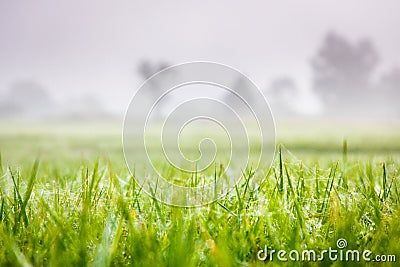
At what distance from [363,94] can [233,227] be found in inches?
2124

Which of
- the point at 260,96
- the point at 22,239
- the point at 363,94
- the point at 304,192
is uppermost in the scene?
the point at 363,94

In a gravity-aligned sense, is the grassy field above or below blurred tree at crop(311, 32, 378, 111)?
below

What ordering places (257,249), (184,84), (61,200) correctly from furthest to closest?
(184,84)
(61,200)
(257,249)

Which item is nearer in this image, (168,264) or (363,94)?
(168,264)

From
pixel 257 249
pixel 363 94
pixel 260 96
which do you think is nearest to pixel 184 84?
pixel 260 96

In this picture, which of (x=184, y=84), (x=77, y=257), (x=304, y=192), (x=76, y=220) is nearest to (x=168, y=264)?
(x=77, y=257)

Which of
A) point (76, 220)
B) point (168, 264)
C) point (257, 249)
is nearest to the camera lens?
point (168, 264)

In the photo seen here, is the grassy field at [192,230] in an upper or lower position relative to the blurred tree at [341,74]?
lower

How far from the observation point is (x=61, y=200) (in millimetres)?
1480

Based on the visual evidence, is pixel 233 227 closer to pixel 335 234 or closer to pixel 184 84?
pixel 335 234

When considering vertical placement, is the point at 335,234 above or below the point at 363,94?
below

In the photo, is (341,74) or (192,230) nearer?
(192,230)

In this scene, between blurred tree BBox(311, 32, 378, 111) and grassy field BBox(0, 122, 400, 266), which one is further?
blurred tree BBox(311, 32, 378, 111)

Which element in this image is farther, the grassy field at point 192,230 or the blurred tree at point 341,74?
the blurred tree at point 341,74
